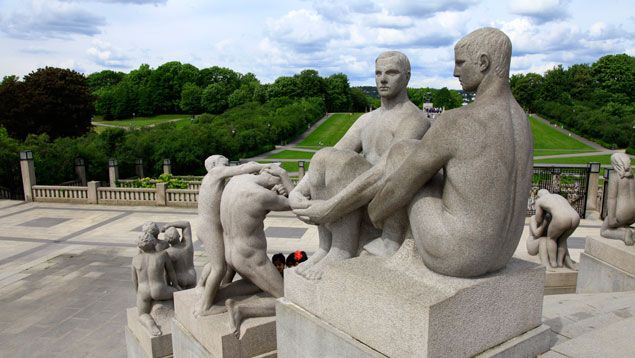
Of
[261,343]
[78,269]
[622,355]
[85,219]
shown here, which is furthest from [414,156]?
[85,219]

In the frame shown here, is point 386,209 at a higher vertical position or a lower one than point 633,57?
lower

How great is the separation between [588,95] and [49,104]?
251 ft

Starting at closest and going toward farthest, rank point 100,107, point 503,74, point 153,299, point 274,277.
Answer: point 503,74
point 274,277
point 153,299
point 100,107

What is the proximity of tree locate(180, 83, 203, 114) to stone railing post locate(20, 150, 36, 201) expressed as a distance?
203ft

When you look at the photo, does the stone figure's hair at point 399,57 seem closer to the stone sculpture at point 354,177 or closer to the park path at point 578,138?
the stone sculpture at point 354,177

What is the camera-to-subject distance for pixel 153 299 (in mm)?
6637

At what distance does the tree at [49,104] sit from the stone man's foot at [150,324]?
41.7 meters

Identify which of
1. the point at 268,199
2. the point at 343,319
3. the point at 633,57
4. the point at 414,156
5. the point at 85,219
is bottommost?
the point at 85,219

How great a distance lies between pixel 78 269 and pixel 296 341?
35.2ft

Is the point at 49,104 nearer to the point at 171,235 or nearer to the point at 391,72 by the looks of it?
the point at 171,235

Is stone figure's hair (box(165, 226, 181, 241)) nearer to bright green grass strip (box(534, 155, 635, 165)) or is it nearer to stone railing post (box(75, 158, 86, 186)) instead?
stone railing post (box(75, 158, 86, 186))

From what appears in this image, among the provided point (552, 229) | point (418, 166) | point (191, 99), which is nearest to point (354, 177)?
point (418, 166)

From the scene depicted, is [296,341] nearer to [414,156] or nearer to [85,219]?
[414,156]

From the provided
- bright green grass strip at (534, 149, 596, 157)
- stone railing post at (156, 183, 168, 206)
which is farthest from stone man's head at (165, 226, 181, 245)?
bright green grass strip at (534, 149, 596, 157)
